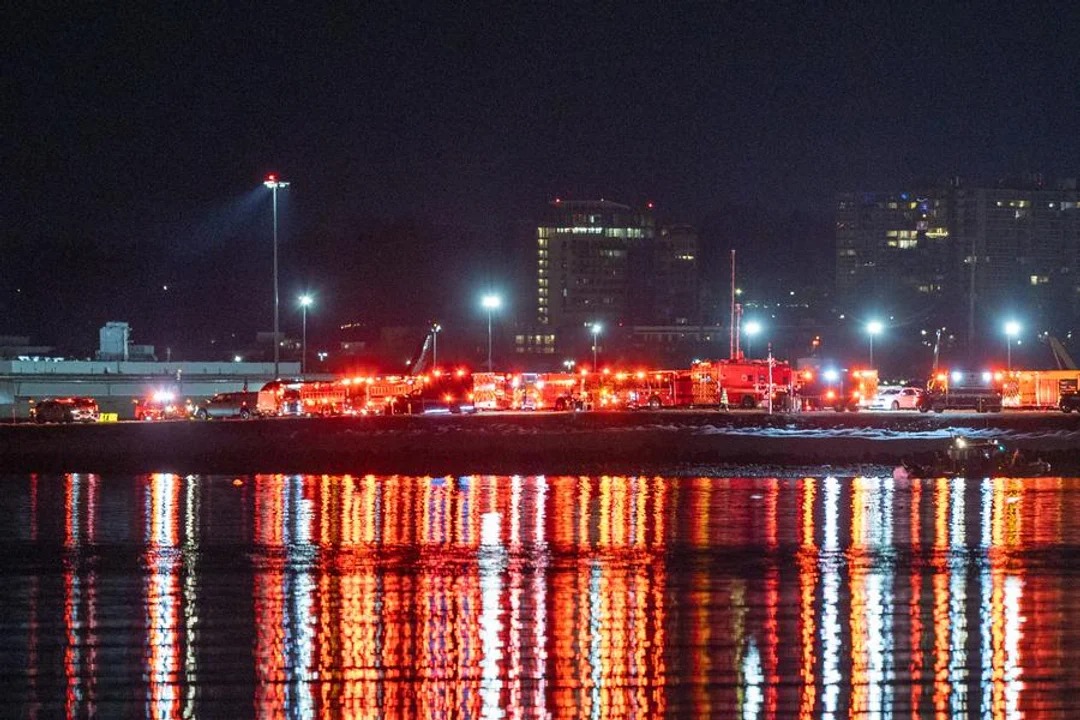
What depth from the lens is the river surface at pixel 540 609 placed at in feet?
45.3

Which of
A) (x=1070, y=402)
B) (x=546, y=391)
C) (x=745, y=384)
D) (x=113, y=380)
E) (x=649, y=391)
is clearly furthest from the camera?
(x=113, y=380)

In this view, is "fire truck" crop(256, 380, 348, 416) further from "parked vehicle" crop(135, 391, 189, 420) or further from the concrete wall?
the concrete wall

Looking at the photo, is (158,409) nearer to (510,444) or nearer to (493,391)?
(493,391)

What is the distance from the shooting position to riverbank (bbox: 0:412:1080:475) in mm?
41625

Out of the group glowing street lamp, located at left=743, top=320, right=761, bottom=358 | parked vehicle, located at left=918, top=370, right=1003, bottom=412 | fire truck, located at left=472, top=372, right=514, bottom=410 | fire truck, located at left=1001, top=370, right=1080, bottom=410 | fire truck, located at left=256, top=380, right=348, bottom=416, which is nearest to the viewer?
fire truck, located at left=256, top=380, right=348, bottom=416

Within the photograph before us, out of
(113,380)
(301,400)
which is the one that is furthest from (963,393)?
(113,380)

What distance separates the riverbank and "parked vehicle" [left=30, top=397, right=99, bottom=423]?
37.0 feet

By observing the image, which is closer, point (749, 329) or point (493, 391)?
point (493, 391)

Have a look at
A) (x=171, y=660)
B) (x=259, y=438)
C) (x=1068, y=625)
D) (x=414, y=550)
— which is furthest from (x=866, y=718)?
(x=259, y=438)

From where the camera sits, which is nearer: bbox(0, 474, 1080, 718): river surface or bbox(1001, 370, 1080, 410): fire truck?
bbox(0, 474, 1080, 718): river surface

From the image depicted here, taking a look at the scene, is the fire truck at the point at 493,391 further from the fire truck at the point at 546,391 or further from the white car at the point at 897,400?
the white car at the point at 897,400

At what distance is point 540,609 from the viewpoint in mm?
17875

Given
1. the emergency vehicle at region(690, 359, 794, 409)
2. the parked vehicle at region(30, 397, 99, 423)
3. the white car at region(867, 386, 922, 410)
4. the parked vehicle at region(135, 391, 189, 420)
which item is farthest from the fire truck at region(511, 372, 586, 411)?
the parked vehicle at region(30, 397, 99, 423)

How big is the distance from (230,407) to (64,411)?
6.62 metres
